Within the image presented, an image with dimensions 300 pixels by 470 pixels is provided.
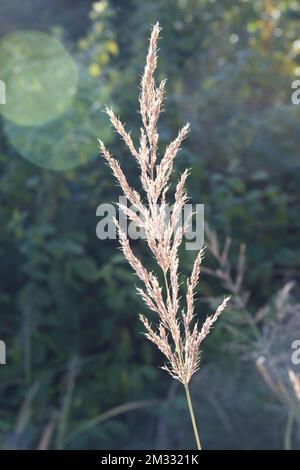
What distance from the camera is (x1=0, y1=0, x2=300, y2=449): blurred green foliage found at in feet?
9.24

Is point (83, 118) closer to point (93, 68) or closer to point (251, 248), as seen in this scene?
point (93, 68)

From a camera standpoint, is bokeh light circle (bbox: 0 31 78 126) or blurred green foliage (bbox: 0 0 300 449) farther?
bokeh light circle (bbox: 0 31 78 126)

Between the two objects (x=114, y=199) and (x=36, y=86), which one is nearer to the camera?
(x=114, y=199)

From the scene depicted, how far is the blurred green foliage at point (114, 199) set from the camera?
2816 millimetres

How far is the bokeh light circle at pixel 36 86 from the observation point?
327cm

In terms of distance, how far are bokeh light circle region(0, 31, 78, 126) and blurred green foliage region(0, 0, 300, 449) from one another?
0.07 metres

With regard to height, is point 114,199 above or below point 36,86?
below

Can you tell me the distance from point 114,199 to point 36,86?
2.31ft

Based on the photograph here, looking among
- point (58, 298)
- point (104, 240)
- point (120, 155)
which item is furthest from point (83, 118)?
point (58, 298)

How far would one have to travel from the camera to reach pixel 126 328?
309 centimetres

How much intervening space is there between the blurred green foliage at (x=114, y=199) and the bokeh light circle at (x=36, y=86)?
7 centimetres

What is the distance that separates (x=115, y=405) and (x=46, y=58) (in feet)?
6.20

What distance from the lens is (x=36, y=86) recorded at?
132 inches

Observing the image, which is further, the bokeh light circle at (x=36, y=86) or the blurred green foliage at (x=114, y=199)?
the bokeh light circle at (x=36, y=86)
